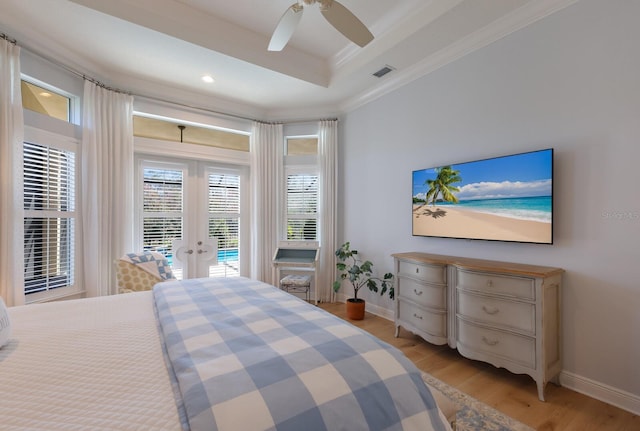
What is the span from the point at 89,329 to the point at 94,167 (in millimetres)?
2372

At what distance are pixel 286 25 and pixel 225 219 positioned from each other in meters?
2.85

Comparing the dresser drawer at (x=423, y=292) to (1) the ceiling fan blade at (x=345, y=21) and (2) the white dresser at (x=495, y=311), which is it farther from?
(1) the ceiling fan blade at (x=345, y=21)

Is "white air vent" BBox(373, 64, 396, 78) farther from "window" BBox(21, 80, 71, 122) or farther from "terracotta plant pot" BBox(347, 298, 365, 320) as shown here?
"window" BBox(21, 80, 71, 122)

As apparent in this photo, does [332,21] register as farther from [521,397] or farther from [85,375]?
[521,397]

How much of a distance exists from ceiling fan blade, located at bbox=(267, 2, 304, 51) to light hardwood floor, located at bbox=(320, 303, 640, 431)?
291 centimetres

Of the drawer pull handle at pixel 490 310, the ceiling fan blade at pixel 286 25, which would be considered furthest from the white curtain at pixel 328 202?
the drawer pull handle at pixel 490 310

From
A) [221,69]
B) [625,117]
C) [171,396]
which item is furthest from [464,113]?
[171,396]

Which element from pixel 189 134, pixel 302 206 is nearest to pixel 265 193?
pixel 302 206

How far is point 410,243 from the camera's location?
323 cm

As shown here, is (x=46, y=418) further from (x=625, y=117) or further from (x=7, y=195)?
(x=625, y=117)

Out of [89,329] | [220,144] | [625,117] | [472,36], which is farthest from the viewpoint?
[220,144]

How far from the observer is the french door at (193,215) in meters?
3.67

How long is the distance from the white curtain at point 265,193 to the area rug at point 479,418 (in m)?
2.84

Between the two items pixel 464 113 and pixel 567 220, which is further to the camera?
pixel 464 113
